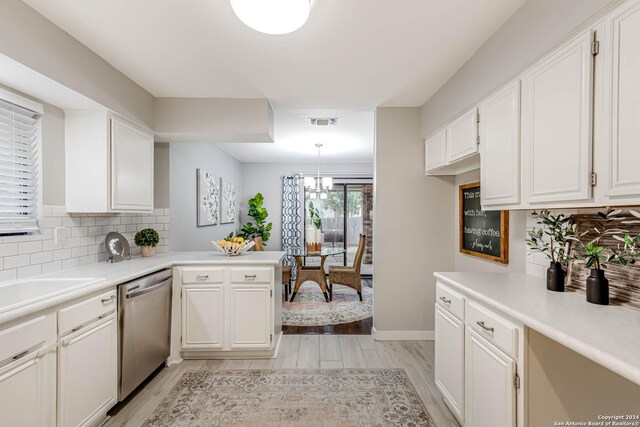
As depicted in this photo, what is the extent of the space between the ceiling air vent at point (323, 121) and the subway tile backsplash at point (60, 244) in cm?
230

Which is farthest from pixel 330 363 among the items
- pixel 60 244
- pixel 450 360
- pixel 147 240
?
pixel 60 244

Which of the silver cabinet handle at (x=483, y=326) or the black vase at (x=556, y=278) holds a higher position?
the black vase at (x=556, y=278)

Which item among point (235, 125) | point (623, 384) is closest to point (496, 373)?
point (623, 384)

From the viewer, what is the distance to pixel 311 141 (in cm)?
499

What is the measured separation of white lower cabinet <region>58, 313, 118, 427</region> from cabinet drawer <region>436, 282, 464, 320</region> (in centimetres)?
224

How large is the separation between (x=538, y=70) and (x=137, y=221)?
3.56 m

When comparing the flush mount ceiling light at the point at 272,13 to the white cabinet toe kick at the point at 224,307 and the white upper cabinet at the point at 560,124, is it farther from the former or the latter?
the white cabinet toe kick at the point at 224,307

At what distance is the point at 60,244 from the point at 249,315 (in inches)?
61.6

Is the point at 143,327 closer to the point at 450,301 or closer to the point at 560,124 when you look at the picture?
the point at 450,301

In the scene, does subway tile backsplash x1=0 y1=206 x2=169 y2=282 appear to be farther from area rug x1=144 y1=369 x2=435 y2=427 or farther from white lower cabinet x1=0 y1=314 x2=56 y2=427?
area rug x1=144 y1=369 x2=435 y2=427

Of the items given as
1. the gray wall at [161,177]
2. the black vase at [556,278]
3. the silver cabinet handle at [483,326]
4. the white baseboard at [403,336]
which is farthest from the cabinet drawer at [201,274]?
the black vase at [556,278]

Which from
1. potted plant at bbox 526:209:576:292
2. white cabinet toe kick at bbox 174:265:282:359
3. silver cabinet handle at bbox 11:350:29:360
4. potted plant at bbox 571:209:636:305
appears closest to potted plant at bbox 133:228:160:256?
white cabinet toe kick at bbox 174:265:282:359

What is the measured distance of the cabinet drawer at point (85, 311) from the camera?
1.68 meters

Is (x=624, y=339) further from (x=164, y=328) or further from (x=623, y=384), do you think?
(x=164, y=328)
